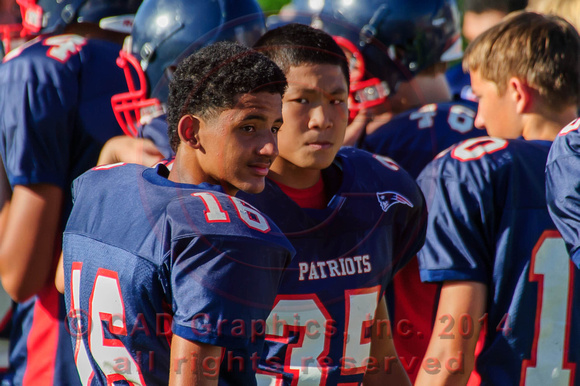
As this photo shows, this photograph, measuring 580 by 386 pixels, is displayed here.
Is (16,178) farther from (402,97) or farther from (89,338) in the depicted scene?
(402,97)

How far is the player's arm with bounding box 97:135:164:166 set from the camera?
246cm

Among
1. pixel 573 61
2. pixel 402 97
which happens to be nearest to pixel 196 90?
pixel 573 61

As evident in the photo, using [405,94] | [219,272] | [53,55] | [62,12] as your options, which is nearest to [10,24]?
[62,12]

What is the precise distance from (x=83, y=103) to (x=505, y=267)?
1.63m

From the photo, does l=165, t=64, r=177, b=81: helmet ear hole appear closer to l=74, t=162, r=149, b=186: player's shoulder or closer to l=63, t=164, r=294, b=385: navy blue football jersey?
l=74, t=162, r=149, b=186: player's shoulder

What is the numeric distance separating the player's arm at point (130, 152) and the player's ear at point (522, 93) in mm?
1234

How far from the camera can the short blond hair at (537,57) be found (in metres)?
2.49

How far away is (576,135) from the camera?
193cm

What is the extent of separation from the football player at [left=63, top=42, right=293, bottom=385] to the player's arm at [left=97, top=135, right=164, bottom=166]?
0.53 metres

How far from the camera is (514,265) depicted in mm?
2311

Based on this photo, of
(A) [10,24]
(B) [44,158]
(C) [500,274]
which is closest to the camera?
(C) [500,274]

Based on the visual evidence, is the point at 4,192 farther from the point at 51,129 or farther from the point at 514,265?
the point at 514,265

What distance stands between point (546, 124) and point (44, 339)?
2.03 meters

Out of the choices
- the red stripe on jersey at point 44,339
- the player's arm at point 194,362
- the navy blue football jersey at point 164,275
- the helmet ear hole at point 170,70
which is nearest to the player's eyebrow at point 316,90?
the navy blue football jersey at point 164,275
